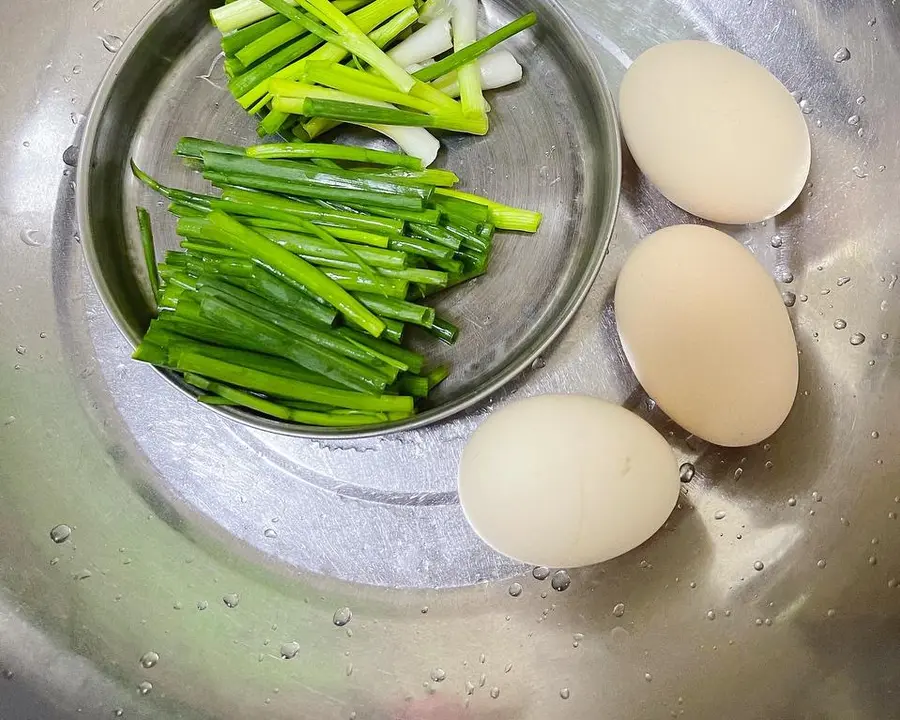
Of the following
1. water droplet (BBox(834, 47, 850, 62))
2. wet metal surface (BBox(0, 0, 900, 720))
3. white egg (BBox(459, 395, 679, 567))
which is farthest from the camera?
water droplet (BBox(834, 47, 850, 62))

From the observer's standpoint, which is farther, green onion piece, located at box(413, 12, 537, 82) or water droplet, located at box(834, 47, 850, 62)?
water droplet, located at box(834, 47, 850, 62)

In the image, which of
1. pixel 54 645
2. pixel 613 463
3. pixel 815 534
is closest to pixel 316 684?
pixel 54 645

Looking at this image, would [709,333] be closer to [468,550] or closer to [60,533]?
[468,550]

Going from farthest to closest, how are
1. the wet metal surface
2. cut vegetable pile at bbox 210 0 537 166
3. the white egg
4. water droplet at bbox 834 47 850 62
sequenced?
water droplet at bbox 834 47 850 62
the wet metal surface
cut vegetable pile at bbox 210 0 537 166
the white egg

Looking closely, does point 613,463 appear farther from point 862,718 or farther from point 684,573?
point 862,718

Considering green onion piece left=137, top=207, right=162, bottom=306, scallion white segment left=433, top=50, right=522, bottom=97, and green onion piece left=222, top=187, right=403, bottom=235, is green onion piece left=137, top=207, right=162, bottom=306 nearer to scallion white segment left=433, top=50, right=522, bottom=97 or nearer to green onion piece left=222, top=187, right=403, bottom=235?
green onion piece left=222, top=187, right=403, bottom=235

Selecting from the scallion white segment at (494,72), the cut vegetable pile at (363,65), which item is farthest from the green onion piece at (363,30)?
the scallion white segment at (494,72)

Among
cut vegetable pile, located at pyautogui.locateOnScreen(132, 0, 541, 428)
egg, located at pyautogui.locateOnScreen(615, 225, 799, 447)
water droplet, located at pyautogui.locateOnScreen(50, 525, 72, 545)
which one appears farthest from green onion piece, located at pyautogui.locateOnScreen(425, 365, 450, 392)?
water droplet, located at pyautogui.locateOnScreen(50, 525, 72, 545)

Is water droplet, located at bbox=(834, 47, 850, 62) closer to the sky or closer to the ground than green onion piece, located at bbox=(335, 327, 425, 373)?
closer to the ground
